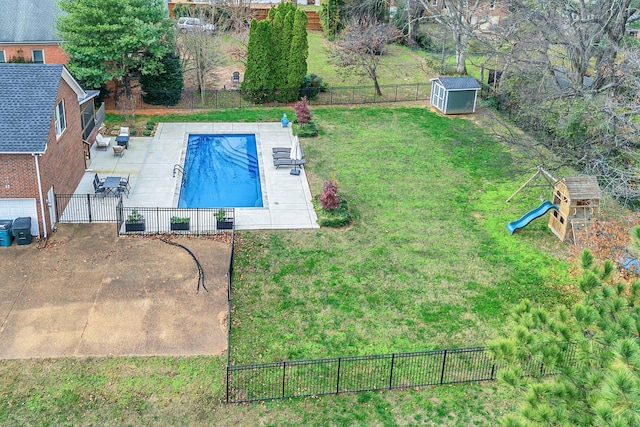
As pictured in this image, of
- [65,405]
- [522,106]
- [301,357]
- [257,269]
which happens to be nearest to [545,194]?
[522,106]

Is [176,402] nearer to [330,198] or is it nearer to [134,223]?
A: [134,223]

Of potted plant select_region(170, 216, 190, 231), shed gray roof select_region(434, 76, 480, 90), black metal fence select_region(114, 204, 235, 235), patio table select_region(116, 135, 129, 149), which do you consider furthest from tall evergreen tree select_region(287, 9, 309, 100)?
potted plant select_region(170, 216, 190, 231)

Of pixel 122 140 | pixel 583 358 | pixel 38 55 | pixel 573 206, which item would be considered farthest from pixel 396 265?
pixel 38 55

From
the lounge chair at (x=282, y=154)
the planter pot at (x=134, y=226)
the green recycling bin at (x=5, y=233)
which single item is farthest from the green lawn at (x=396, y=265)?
the green recycling bin at (x=5, y=233)

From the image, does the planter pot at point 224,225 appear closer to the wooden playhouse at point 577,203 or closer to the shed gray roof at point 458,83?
the wooden playhouse at point 577,203

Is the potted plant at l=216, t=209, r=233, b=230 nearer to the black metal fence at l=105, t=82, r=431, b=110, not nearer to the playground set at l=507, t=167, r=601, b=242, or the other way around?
the playground set at l=507, t=167, r=601, b=242
